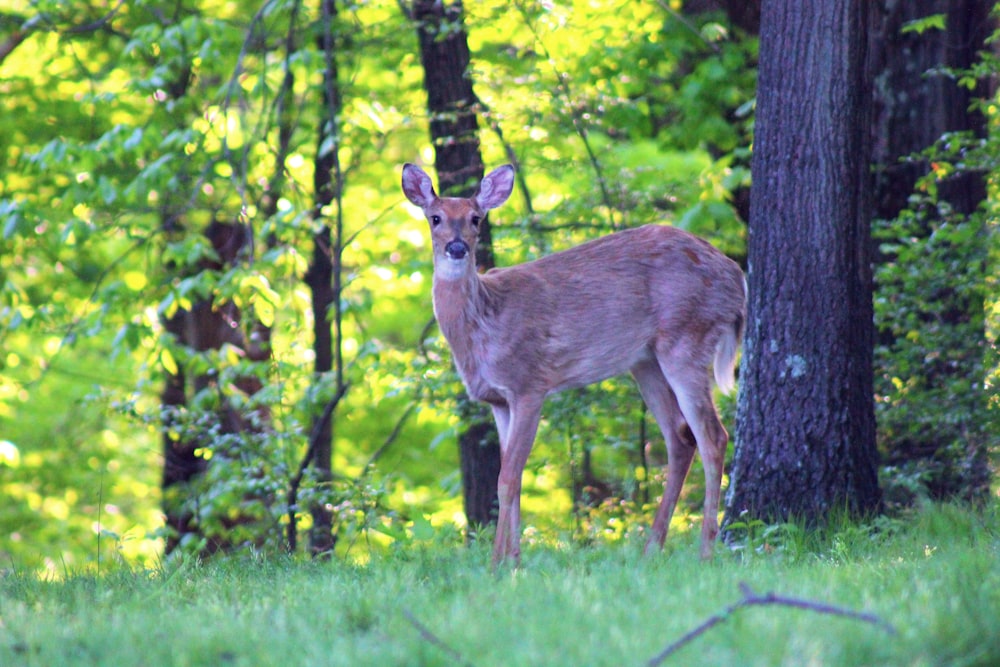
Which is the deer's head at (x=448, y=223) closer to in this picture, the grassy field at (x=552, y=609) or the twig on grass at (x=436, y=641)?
the grassy field at (x=552, y=609)

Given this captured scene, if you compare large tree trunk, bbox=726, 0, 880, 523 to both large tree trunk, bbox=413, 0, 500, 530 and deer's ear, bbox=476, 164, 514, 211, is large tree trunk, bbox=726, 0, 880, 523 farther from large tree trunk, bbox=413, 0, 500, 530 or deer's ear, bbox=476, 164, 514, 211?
large tree trunk, bbox=413, 0, 500, 530

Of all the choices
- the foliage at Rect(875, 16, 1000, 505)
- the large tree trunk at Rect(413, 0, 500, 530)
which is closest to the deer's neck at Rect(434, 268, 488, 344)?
the large tree trunk at Rect(413, 0, 500, 530)

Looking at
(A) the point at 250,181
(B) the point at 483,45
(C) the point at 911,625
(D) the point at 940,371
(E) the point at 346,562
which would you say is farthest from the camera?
(B) the point at 483,45

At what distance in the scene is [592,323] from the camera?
22.3ft

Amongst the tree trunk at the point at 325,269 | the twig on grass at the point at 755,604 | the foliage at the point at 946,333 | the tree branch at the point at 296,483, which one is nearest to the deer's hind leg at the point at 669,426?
the foliage at the point at 946,333

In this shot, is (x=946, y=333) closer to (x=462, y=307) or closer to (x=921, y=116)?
(x=921, y=116)

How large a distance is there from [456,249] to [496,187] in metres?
0.67

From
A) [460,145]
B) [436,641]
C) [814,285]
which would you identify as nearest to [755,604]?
[436,641]

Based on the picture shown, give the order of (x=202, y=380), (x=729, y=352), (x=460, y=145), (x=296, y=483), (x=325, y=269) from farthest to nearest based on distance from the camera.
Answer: (x=202, y=380)
(x=325, y=269)
(x=460, y=145)
(x=296, y=483)
(x=729, y=352)

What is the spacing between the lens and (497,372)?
257 inches

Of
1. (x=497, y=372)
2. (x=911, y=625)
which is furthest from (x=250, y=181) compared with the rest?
(x=911, y=625)

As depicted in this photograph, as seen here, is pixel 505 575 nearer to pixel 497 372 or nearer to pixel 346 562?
pixel 346 562

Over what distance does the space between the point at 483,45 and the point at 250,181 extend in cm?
319

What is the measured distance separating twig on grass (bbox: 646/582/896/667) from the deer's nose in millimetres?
3314
